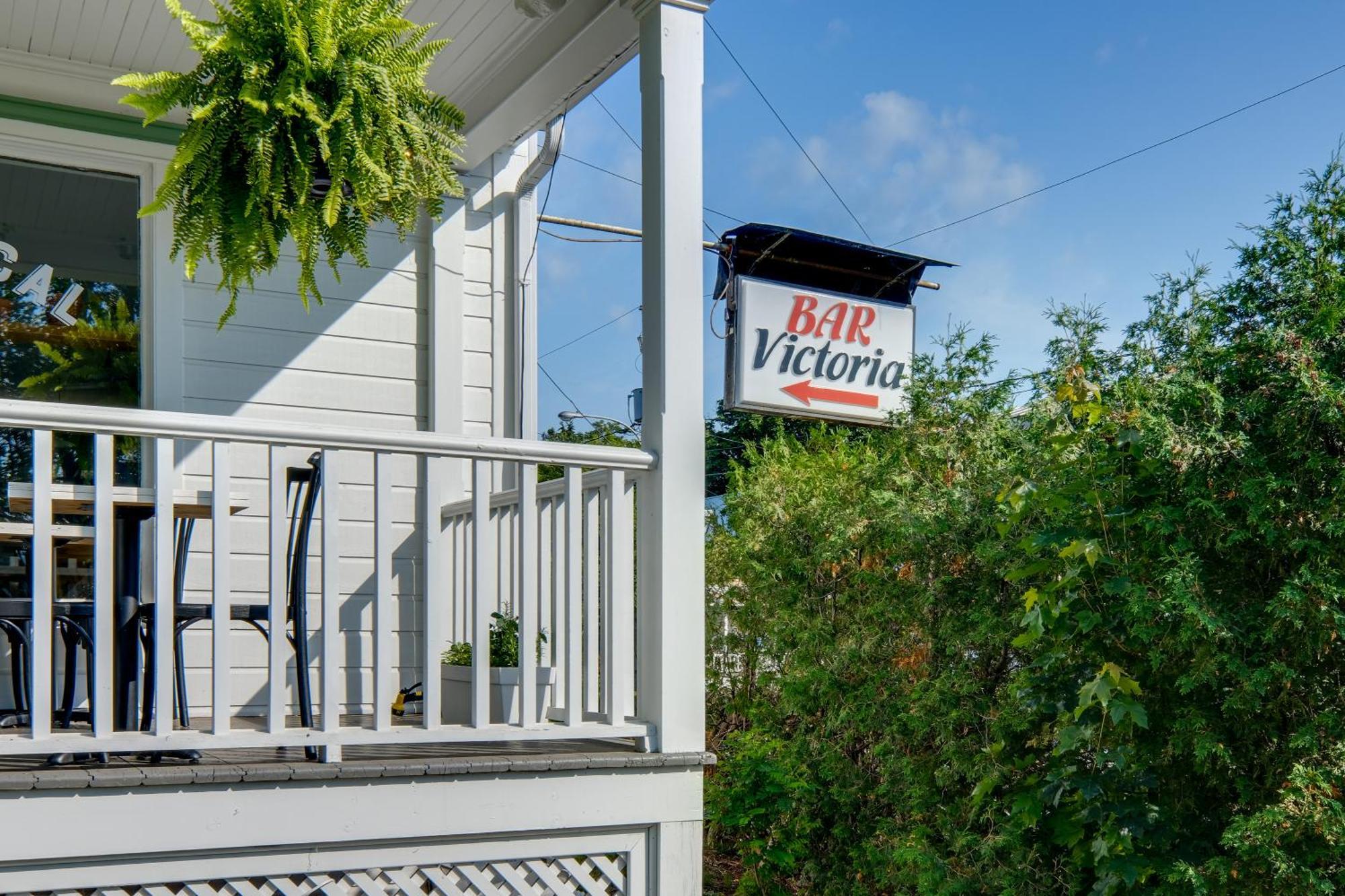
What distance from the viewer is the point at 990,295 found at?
165 feet

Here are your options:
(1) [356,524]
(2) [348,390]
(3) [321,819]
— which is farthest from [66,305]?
(3) [321,819]

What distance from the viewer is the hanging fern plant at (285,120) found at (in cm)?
307

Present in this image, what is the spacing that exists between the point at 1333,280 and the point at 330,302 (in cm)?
341

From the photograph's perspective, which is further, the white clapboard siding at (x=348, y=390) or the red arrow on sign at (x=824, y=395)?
the red arrow on sign at (x=824, y=395)

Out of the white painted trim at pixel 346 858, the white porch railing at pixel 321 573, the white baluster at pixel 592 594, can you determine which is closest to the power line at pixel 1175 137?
the white baluster at pixel 592 594

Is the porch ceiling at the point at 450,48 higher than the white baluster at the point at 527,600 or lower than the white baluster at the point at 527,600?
higher

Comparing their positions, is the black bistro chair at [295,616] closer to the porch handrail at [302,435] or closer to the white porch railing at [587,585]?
the porch handrail at [302,435]

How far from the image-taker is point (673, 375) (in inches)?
131

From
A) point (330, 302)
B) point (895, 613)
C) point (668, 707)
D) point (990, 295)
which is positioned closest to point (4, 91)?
point (330, 302)

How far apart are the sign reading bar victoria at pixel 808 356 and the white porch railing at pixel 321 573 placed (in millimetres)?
1965

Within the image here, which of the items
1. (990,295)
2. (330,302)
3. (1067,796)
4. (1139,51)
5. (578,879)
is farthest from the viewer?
(990,295)

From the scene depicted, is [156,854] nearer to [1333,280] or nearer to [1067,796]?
[1067,796]

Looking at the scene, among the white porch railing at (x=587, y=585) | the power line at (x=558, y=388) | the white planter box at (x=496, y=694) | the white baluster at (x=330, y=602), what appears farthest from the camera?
the power line at (x=558, y=388)

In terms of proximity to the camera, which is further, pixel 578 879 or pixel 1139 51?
pixel 1139 51
